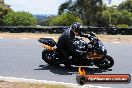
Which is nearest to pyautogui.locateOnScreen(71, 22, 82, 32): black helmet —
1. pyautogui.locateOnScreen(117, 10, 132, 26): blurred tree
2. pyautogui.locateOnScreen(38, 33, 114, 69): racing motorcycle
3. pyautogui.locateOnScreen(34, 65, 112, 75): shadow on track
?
pyautogui.locateOnScreen(38, 33, 114, 69): racing motorcycle

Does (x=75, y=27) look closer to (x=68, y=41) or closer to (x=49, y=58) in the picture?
(x=68, y=41)

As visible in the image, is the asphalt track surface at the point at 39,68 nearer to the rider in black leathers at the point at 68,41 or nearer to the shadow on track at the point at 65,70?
the shadow on track at the point at 65,70

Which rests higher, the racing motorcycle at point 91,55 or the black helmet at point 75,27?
the black helmet at point 75,27

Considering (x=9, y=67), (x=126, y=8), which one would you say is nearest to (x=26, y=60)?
(x=9, y=67)

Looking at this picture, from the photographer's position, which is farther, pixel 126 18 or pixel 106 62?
pixel 126 18

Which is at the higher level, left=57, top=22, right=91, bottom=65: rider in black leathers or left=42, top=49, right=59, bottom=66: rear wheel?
left=57, top=22, right=91, bottom=65: rider in black leathers

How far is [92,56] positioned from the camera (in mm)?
13797

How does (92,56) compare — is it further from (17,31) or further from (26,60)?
(17,31)

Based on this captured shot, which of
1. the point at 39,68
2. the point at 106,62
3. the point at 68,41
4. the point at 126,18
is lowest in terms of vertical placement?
the point at 126,18

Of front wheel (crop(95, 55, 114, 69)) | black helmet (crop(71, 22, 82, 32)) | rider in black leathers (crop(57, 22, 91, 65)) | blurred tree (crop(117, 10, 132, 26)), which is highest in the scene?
black helmet (crop(71, 22, 82, 32))

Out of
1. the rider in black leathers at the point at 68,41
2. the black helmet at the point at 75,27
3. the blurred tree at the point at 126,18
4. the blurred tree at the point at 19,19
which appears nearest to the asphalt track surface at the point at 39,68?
the rider in black leathers at the point at 68,41

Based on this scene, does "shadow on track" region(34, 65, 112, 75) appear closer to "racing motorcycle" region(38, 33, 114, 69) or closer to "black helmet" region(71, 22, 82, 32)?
"racing motorcycle" region(38, 33, 114, 69)

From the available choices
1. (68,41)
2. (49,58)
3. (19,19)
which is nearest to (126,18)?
(19,19)

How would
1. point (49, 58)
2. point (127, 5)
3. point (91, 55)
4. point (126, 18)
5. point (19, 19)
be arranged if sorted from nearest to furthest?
point (91, 55)
point (49, 58)
point (19, 19)
point (126, 18)
point (127, 5)
